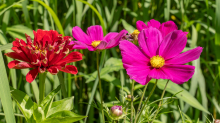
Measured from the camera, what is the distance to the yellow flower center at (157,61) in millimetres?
503

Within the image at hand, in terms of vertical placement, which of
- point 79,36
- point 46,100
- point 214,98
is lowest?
point 214,98

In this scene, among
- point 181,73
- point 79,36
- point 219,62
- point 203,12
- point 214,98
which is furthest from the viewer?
Answer: point 203,12

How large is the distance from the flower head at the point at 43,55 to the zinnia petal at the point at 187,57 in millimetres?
225

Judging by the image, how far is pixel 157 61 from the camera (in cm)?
51

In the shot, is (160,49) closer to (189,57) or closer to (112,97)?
(189,57)

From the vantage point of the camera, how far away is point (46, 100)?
495 mm

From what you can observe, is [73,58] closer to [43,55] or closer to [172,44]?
[43,55]

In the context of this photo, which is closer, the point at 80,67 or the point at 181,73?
the point at 181,73

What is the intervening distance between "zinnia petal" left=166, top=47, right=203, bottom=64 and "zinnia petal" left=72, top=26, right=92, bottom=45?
229 millimetres

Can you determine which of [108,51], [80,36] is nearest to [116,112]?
[80,36]

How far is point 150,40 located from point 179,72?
0.33ft

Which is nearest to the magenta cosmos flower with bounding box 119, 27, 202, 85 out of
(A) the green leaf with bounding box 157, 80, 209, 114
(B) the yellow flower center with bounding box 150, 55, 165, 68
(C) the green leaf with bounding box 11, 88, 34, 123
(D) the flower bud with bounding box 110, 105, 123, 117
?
(B) the yellow flower center with bounding box 150, 55, 165, 68

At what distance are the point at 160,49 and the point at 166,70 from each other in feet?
0.20

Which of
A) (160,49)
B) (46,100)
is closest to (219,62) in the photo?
(160,49)
